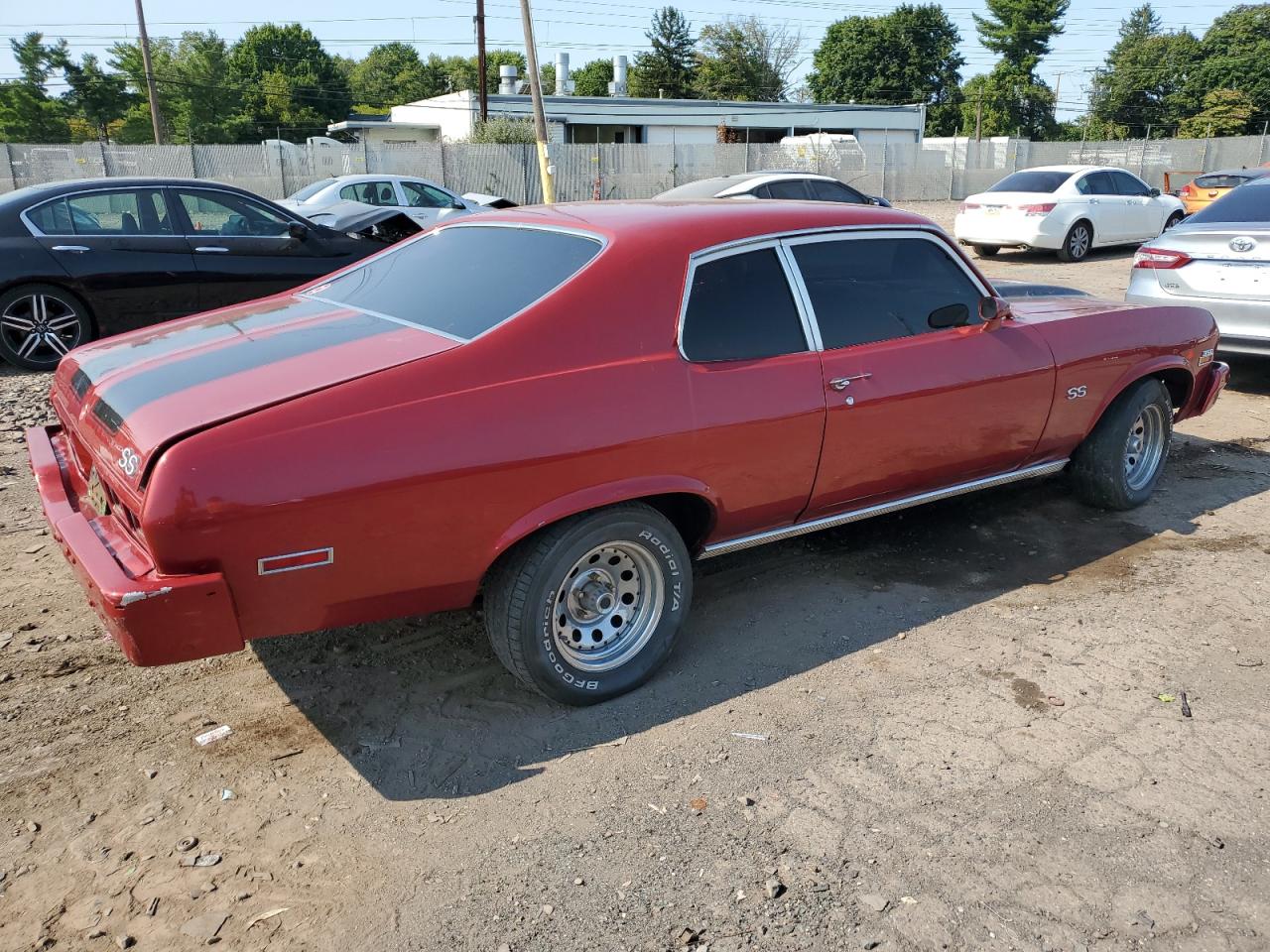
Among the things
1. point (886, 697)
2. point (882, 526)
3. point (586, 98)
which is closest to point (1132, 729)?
point (886, 697)

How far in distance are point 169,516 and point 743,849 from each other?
179 cm

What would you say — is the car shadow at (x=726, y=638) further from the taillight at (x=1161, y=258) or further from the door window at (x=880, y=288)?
the taillight at (x=1161, y=258)

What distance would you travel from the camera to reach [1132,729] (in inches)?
134

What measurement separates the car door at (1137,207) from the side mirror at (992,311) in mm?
14548

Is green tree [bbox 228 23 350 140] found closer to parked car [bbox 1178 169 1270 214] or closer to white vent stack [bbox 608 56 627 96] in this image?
white vent stack [bbox 608 56 627 96]

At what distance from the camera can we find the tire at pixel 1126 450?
16.9ft

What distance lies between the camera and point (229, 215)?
8.63 meters

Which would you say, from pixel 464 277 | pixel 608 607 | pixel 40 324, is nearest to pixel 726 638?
pixel 608 607

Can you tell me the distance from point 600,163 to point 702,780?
2760cm

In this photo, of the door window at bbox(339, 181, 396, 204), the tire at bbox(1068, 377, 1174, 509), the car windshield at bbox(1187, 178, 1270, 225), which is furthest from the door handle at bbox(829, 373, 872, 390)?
the door window at bbox(339, 181, 396, 204)

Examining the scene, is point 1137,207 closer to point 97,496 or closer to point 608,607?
point 608,607

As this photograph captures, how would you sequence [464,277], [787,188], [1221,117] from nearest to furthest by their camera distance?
[464,277] → [787,188] → [1221,117]

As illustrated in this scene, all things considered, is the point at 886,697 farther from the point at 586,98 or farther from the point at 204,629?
the point at 586,98

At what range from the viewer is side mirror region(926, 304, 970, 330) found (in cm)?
428
